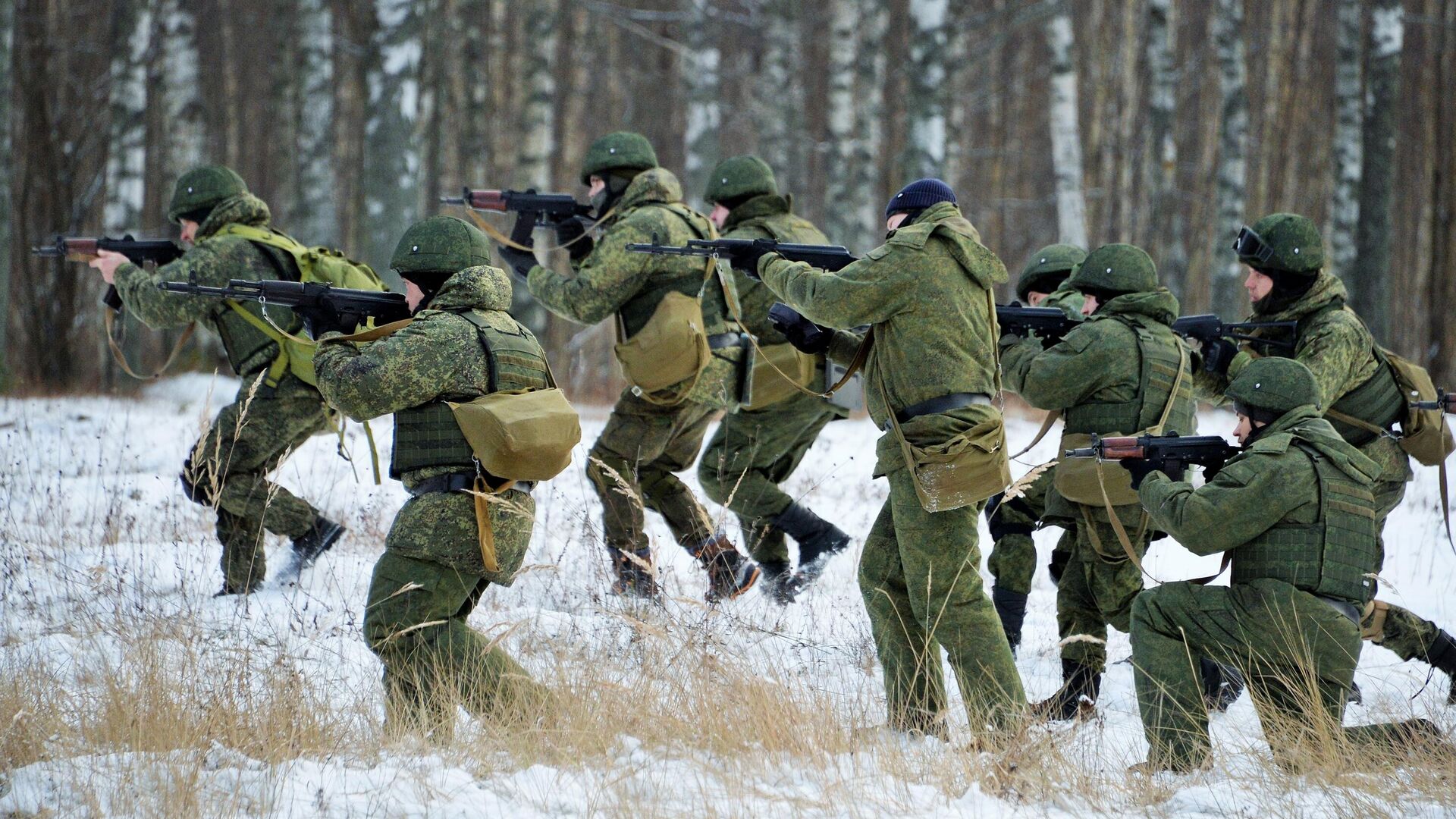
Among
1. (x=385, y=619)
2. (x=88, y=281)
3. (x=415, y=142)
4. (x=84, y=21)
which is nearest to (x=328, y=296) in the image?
(x=385, y=619)

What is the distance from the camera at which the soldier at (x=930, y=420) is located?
432cm

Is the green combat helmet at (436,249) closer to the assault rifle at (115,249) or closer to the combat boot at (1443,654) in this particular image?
the assault rifle at (115,249)

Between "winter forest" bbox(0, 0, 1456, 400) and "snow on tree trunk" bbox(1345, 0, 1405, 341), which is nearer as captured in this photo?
"winter forest" bbox(0, 0, 1456, 400)

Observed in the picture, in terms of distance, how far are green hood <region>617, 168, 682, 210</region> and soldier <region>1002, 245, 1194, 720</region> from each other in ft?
5.92

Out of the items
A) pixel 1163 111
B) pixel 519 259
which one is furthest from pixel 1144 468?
pixel 1163 111

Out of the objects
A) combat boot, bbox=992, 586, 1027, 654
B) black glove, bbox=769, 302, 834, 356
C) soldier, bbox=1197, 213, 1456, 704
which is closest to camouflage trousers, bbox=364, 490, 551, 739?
black glove, bbox=769, 302, 834, 356

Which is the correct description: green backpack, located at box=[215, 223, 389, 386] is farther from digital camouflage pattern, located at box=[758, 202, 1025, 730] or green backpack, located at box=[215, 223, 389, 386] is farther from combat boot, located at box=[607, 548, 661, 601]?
digital camouflage pattern, located at box=[758, 202, 1025, 730]

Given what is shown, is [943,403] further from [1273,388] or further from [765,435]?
[765,435]

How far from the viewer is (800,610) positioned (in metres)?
6.15

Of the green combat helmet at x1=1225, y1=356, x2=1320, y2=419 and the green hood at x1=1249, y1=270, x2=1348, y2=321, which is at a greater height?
the green hood at x1=1249, y1=270, x2=1348, y2=321

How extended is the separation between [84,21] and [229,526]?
12.5 m

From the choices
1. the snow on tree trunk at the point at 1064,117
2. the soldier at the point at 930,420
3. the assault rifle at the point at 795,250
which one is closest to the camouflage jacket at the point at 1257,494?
the soldier at the point at 930,420

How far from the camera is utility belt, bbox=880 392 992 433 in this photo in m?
4.40

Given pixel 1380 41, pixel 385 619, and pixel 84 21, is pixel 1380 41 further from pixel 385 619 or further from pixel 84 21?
pixel 84 21
